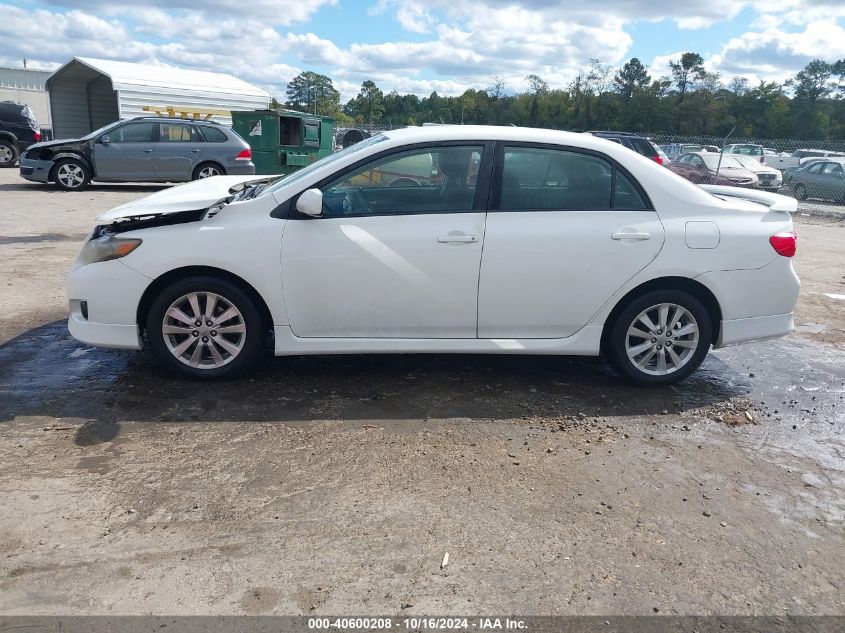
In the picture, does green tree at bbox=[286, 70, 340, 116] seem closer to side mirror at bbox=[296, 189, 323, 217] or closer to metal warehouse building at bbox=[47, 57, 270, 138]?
metal warehouse building at bbox=[47, 57, 270, 138]

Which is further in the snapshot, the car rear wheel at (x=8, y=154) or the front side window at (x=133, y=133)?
the car rear wheel at (x=8, y=154)

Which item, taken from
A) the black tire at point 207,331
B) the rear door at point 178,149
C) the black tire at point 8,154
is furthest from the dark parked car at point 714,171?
the black tire at point 8,154

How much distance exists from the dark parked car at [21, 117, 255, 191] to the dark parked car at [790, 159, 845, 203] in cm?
1681

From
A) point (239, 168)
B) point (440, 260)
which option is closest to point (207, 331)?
point (440, 260)

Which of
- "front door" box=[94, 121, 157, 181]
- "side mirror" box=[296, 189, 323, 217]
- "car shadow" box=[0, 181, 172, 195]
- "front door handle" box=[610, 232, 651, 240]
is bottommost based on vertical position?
"car shadow" box=[0, 181, 172, 195]

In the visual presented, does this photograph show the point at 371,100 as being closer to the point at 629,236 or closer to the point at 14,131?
the point at 14,131

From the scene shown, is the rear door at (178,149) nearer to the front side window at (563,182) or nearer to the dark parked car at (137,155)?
the dark parked car at (137,155)

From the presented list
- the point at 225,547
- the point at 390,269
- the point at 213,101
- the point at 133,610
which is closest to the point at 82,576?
the point at 133,610

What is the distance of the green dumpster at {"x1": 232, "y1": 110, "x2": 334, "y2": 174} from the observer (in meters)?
18.7

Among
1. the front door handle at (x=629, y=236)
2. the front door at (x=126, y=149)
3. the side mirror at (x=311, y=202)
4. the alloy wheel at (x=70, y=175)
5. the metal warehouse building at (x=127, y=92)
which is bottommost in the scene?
the alloy wheel at (x=70, y=175)

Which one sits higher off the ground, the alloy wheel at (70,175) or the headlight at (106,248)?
the headlight at (106,248)

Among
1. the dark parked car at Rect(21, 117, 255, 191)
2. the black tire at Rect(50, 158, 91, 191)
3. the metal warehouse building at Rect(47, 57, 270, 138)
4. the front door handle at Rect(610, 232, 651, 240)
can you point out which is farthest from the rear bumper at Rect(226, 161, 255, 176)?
the front door handle at Rect(610, 232, 651, 240)

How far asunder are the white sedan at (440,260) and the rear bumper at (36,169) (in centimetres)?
1252

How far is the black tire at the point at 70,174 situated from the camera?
606 inches
